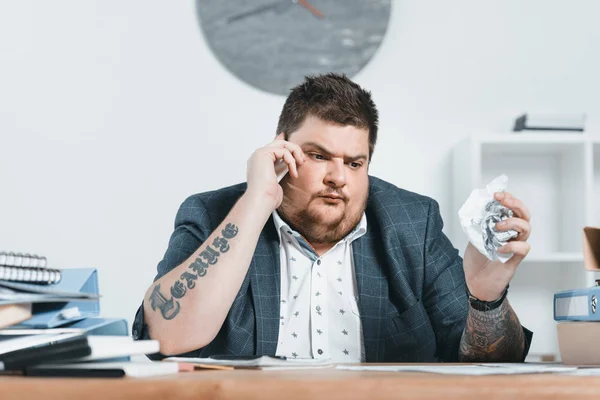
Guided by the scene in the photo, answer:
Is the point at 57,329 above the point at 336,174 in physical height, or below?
below

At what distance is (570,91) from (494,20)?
0.38 m

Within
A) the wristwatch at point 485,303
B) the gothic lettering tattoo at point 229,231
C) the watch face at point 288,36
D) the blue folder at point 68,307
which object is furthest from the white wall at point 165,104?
the blue folder at point 68,307

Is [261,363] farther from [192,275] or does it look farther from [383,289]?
[383,289]

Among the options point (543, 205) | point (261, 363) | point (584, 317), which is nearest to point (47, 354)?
point (261, 363)

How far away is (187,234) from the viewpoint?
173cm

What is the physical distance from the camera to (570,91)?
8.70 feet

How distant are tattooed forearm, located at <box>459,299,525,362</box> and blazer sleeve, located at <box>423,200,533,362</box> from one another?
185mm

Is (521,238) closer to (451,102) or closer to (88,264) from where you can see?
(451,102)

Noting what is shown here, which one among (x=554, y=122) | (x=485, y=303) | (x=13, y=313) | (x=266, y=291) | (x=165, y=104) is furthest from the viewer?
(x=165, y=104)

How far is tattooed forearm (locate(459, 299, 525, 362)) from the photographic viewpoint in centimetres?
144

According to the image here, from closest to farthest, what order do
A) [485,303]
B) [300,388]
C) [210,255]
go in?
[300,388] < [485,303] < [210,255]

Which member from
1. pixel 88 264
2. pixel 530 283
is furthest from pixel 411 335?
Result: pixel 88 264

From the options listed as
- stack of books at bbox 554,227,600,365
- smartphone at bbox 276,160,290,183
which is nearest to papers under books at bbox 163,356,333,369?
stack of books at bbox 554,227,600,365

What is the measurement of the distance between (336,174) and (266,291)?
1.06ft
